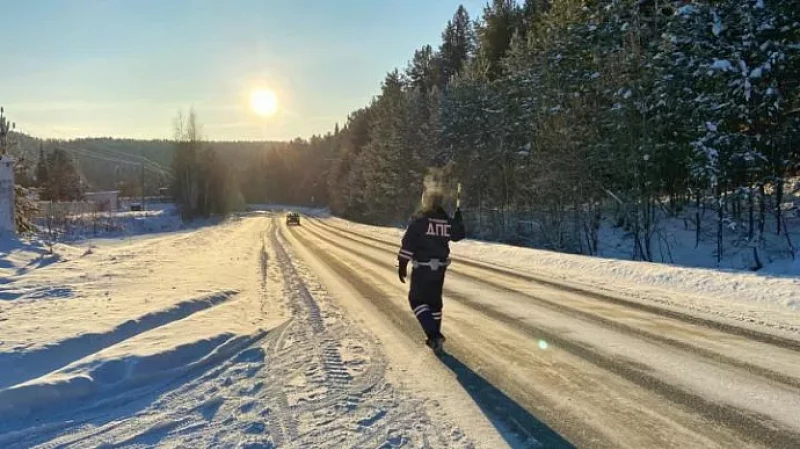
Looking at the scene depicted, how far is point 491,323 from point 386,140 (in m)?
50.8

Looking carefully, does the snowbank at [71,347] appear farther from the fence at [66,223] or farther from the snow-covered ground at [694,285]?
the fence at [66,223]

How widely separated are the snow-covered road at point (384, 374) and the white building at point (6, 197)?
40.0ft

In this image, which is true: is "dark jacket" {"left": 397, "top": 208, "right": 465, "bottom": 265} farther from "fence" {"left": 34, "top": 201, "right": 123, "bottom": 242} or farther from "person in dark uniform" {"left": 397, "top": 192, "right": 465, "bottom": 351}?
"fence" {"left": 34, "top": 201, "right": 123, "bottom": 242}

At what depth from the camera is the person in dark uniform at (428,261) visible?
261 inches

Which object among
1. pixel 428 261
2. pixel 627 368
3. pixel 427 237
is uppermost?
pixel 427 237

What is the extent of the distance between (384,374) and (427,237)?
5.64 feet

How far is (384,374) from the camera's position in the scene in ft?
18.7

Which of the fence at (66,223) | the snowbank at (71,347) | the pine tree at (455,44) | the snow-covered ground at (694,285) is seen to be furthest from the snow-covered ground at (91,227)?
the pine tree at (455,44)

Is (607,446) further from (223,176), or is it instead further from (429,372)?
(223,176)

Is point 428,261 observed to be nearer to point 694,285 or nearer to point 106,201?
point 694,285

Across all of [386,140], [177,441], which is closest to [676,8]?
[177,441]

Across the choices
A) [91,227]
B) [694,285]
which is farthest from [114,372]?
[91,227]

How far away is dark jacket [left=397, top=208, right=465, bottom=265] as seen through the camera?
6.63 m

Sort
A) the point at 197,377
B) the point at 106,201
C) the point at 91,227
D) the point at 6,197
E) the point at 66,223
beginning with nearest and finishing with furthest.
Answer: the point at 197,377 → the point at 6,197 → the point at 66,223 → the point at 91,227 → the point at 106,201
